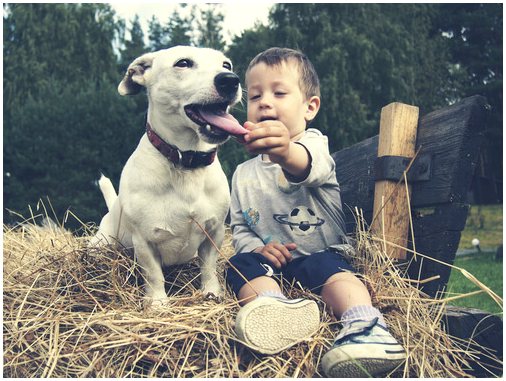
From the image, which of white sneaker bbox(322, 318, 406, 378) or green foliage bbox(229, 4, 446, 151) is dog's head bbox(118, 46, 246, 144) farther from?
green foliage bbox(229, 4, 446, 151)

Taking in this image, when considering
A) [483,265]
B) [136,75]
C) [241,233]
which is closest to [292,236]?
[241,233]

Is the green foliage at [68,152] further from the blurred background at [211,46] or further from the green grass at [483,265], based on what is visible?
the green grass at [483,265]

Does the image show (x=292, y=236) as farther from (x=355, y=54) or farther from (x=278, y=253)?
(x=355, y=54)

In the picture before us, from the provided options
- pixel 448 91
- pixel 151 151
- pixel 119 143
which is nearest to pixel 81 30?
pixel 119 143

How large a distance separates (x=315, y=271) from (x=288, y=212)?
394mm

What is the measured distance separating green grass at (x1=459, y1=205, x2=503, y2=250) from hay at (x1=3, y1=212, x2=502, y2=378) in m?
10.8

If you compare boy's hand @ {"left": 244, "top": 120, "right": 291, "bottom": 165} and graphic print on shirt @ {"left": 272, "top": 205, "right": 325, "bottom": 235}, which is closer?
boy's hand @ {"left": 244, "top": 120, "right": 291, "bottom": 165}

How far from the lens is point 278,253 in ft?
7.59

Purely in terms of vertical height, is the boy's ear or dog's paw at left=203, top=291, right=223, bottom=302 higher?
the boy's ear

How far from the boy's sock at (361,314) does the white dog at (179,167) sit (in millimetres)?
642

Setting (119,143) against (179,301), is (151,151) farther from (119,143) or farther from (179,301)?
(119,143)

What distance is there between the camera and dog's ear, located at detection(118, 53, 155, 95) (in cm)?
241

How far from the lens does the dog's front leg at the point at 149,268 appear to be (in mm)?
2230

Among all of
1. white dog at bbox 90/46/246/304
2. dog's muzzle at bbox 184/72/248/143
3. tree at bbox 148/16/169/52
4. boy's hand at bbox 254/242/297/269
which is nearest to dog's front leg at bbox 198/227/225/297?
white dog at bbox 90/46/246/304
